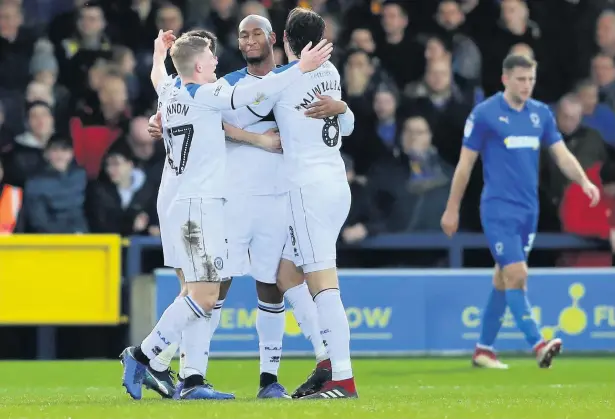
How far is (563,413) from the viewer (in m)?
7.31

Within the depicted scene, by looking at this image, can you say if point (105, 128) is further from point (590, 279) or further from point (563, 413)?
point (563, 413)

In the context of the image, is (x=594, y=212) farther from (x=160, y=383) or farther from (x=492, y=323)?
(x=160, y=383)

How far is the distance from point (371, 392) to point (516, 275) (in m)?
2.64

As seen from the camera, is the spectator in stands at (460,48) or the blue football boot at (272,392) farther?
the spectator in stands at (460,48)

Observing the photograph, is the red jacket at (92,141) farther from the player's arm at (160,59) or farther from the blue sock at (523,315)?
the player's arm at (160,59)

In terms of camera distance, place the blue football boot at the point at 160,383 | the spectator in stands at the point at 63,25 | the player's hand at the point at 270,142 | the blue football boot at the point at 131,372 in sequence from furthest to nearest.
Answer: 1. the spectator in stands at the point at 63,25
2. the player's hand at the point at 270,142
3. the blue football boot at the point at 160,383
4. the blue football boot at the point at 131,372

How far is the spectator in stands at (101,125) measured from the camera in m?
13.8

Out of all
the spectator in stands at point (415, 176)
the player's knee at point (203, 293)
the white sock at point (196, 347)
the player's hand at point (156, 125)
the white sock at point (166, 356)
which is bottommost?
the white sock at point (166, 356)

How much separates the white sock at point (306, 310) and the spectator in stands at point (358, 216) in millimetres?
4669

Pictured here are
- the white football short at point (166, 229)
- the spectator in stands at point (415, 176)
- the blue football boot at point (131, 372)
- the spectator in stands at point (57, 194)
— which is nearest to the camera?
the blue football boot at point (131, 372)

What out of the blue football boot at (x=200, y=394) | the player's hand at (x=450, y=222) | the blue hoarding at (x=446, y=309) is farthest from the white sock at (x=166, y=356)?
the blue hoarding at (x=446, y=309)

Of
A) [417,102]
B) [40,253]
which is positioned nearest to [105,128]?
[40,253]

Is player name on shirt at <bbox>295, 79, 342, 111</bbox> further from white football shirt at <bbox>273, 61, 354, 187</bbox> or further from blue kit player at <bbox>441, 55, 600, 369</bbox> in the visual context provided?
blue kit player at <bbox>441, 55, 600, 369</bbox>

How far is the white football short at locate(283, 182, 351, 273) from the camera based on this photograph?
8172 mm
